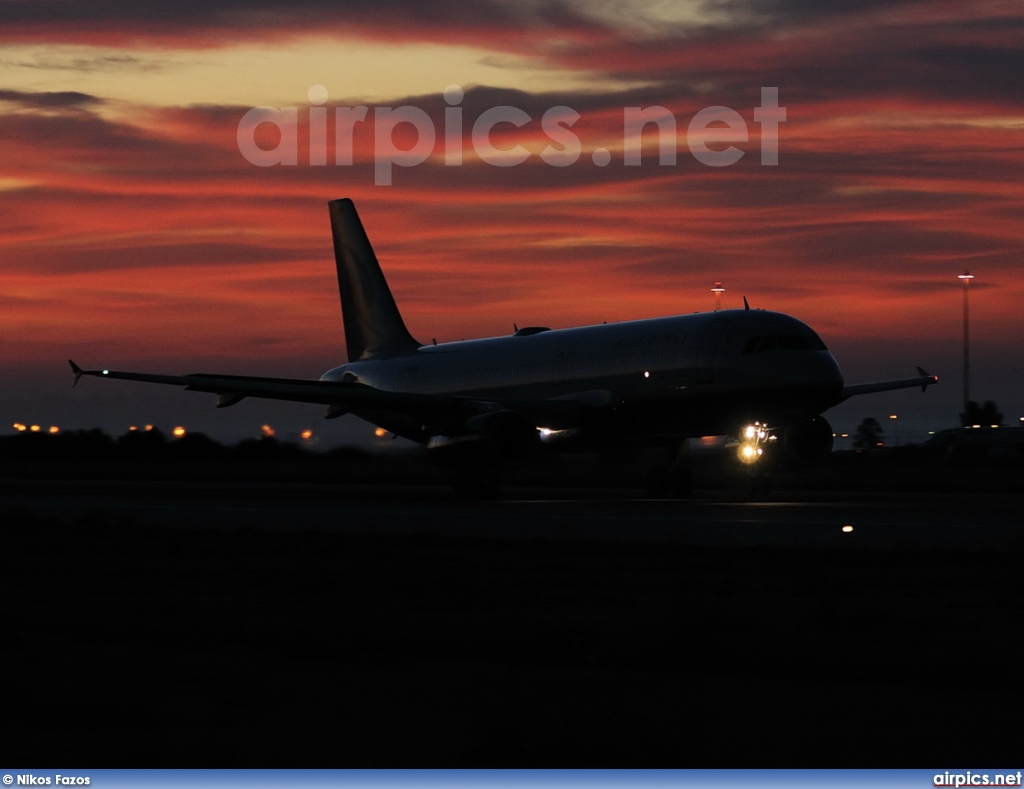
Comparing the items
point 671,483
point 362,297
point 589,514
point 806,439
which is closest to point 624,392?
point 671,483

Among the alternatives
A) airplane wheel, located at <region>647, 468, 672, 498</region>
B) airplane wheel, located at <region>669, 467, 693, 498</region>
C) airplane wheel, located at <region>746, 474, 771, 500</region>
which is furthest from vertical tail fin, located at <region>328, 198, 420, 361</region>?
airplane wheel, located at <region>746, 474, 771, 500</region>

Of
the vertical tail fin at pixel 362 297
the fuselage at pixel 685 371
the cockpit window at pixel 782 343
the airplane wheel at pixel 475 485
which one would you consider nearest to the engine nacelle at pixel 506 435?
the airplane wheel at pixel 475 485

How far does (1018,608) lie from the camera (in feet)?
45.6

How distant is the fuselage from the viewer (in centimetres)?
3266

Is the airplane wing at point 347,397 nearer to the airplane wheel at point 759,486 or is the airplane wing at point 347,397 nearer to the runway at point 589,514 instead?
the runway at point 589,514

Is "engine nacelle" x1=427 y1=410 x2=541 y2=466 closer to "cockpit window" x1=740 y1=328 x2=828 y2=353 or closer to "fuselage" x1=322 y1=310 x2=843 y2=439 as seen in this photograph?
"fuselage" x1=322 y1=310 x2=843 y2=439

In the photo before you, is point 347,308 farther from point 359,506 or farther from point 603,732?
point 603,732

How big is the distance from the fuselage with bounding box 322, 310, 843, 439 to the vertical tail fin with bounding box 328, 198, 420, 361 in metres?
8.00

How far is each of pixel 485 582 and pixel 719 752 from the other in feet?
28.7

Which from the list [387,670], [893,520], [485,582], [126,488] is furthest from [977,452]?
[387,670]

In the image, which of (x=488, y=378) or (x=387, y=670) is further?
(x=488, y=378)

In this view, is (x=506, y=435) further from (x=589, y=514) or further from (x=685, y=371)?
(x=589, y=514)

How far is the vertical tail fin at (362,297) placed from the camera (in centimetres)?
4656

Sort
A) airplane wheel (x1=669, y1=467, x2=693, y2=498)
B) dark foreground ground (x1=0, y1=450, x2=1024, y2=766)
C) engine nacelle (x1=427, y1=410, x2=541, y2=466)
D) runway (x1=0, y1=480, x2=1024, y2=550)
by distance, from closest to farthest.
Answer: dark foreground ground (x1=0, y1=450, x2=1024, y2=766) → runway (x1=0, y1=480, x2=1024, y2=550) → engine nacelle (x1=427, y1=410, x2=541, y2=466) → airplane wheel (x1=669, y1=467, x2=693, y2=498)
